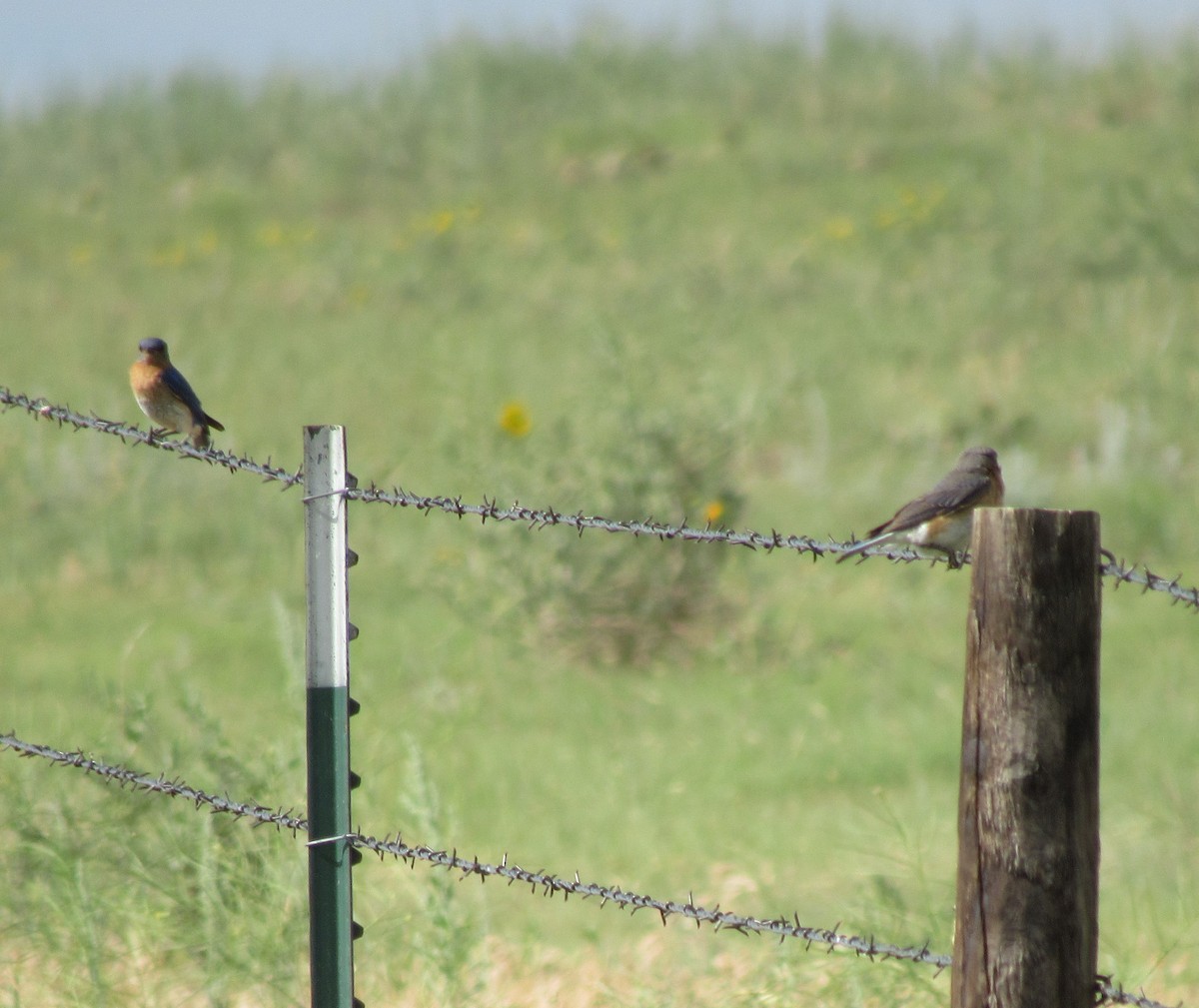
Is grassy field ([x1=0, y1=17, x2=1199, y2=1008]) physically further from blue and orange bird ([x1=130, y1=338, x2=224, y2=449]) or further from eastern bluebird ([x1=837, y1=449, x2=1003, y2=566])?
eastern bluebird ([x1=837, y1=449, x2=1003, y2=566])

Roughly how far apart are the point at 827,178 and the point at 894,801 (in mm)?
13949

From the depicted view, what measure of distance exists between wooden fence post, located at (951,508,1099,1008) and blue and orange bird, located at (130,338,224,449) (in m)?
2.91

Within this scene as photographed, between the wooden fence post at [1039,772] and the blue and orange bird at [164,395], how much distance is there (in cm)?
291

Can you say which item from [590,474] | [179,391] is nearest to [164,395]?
[179,391]

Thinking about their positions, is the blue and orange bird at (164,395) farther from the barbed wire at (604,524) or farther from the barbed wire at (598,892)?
the barbed wire at (598,892)

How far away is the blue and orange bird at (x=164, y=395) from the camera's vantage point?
4648 millimetres

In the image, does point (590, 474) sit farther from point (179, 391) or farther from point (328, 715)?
point (328, 715)

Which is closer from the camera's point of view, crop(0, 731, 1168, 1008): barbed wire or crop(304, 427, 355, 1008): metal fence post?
crop(0, 731, 1168, 1008): barbed wire

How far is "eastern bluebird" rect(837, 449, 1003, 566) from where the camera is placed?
3463 mm

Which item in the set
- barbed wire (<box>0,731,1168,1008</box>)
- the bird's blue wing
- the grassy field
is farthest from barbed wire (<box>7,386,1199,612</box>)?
the bird's blue wing

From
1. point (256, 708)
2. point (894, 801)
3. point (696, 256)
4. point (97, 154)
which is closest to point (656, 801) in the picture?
point (894, 801)

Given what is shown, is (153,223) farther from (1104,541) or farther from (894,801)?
(894,801)

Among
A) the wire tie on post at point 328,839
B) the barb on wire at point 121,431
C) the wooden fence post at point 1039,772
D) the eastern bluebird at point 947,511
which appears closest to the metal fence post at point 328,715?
the wire tie on post at point 328,839

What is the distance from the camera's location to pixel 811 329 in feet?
51.0
